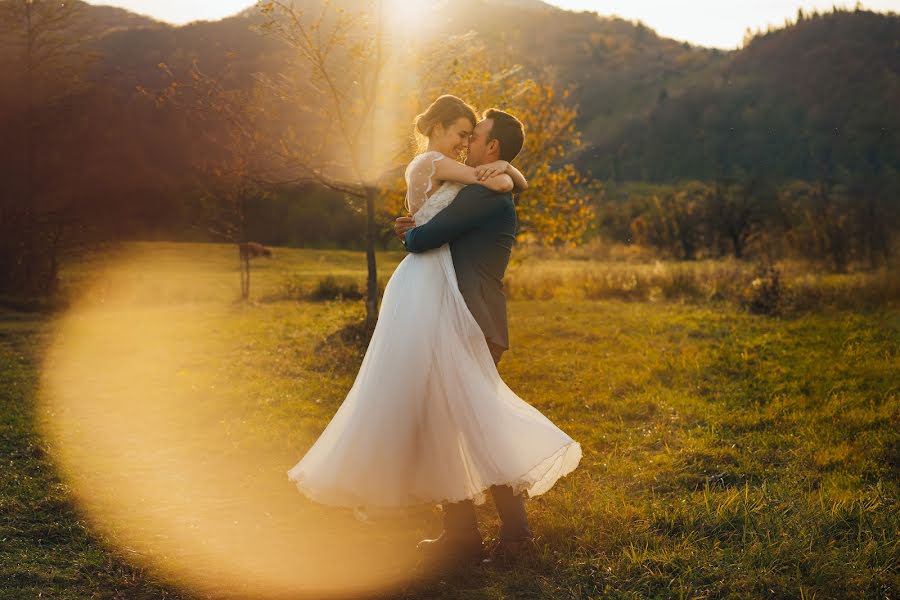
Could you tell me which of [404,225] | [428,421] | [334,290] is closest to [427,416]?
[428,421]

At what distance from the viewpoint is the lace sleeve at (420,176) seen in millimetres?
3932

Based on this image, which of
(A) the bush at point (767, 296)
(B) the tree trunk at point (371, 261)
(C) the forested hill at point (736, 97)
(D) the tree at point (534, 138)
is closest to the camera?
(B) the tree trunk at point (371, 261)

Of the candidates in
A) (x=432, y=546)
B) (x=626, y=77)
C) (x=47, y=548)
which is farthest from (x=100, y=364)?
(x=626, y=77)

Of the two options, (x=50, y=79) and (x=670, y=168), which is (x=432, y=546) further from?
(x=670, y=168)

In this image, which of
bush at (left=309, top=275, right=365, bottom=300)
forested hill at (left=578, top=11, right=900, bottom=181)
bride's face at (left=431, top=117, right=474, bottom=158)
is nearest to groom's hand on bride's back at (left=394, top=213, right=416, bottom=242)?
bride's face at (left=431, top=117, right=474, bottom=158)

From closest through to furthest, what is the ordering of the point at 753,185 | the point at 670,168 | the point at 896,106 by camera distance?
the point at 753,185
the point at 896,106
the point at 670,168

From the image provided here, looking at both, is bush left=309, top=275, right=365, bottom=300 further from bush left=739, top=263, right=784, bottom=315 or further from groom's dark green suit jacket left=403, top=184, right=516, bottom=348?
groom's dark green suit jacket left=403, top=184, right=516, bottom=348

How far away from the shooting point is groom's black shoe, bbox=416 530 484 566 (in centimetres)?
415

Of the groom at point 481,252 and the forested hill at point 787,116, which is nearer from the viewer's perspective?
the groom at point 481,252

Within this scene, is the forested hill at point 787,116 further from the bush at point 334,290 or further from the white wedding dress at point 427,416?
the white wedding dress at point 427,416

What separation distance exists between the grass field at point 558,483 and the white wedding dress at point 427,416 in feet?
1.07

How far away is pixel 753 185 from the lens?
3008 cm

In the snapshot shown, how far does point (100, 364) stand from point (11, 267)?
9.83 meters

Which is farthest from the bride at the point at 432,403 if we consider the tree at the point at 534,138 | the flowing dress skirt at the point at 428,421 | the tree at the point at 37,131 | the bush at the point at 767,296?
the tree at the point at 37,131
